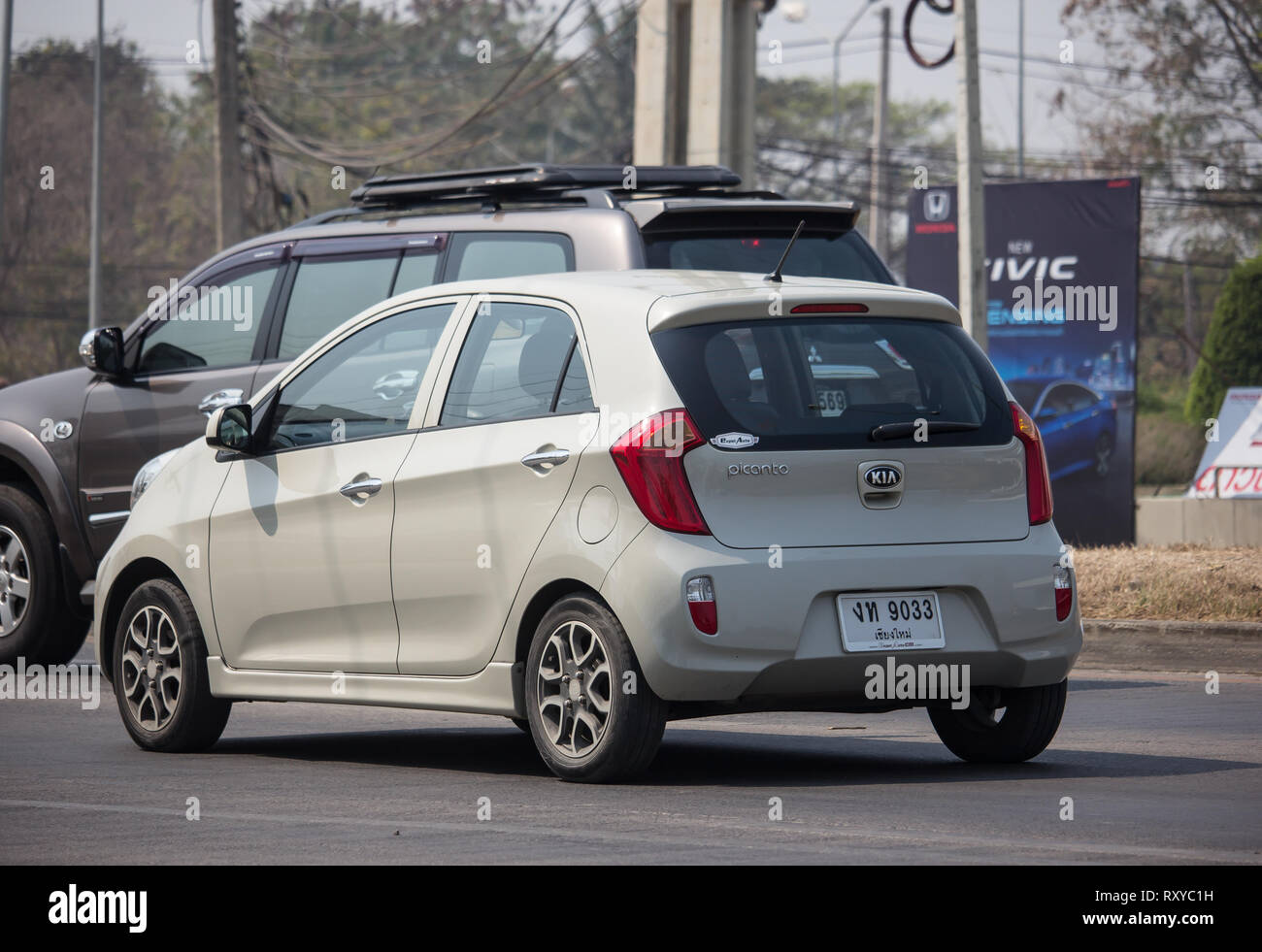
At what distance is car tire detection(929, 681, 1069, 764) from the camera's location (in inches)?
311

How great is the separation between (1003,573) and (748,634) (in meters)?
1.00

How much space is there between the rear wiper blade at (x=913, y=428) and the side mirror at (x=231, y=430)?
267 cm

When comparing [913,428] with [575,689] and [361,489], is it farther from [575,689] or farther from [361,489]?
[361,489]

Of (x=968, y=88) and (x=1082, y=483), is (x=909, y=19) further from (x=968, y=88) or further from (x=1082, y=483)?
(x=1082, y=483)

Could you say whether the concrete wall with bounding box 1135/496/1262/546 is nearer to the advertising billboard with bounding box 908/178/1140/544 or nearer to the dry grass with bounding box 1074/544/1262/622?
the advertising billboard with bounding box 908/178/1140/544

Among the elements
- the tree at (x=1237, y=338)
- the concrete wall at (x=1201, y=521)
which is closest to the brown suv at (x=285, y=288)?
the concrete wall at (x=1201, y=521)

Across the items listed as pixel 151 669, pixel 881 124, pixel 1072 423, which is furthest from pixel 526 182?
pixel 881 124

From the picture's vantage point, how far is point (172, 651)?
885cm

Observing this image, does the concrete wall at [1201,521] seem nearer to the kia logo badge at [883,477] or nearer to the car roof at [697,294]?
the car roof at [697,294]

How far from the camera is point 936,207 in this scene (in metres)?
22.8

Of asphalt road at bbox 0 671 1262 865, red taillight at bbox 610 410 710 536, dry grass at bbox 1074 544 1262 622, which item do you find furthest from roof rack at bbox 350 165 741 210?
dry grass at bbox 1074 544 1262 622

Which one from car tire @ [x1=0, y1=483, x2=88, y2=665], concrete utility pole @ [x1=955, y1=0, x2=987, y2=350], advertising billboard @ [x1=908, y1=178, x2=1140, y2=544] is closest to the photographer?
car tire @ [x1=0, y1=483, x2=88, y2=665]

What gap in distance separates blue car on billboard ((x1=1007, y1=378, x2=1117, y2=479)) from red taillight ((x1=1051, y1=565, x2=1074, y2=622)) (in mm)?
13825
